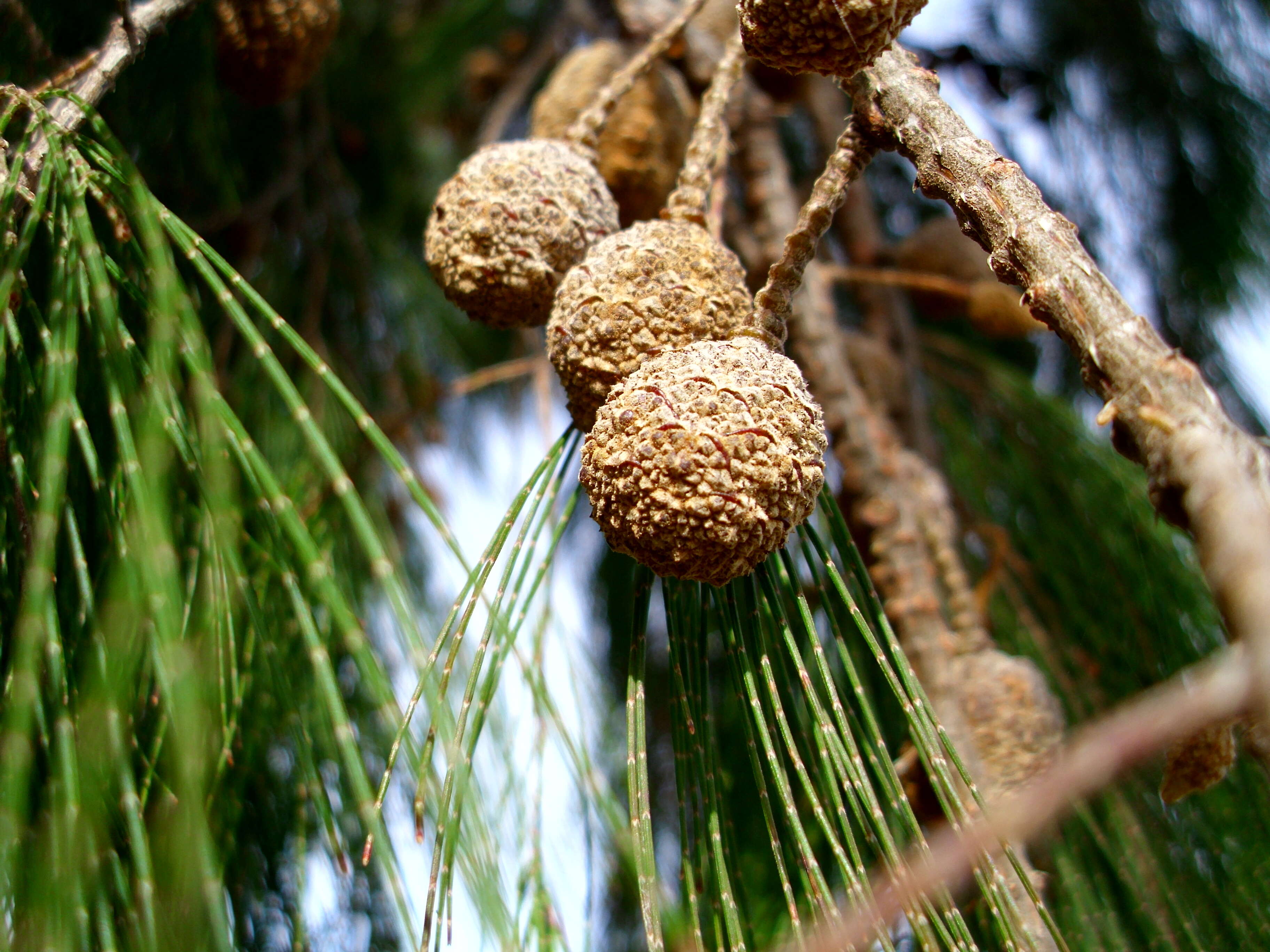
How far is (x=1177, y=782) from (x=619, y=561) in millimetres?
1022

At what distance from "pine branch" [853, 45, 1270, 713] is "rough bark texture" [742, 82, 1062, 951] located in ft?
0.66

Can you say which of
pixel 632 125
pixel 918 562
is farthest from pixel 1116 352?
pixel 632 125

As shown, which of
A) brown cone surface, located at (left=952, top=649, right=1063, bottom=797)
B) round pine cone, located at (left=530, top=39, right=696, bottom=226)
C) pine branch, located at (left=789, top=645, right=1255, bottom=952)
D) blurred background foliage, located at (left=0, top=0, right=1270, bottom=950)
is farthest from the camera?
round pine cone, located at (left=530, top=39, right=696, bottom=226)


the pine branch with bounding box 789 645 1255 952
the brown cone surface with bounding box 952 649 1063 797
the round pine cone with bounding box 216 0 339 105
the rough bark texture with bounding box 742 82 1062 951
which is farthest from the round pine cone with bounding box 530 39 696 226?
the pine branch with bounding box 789 645 1255 952

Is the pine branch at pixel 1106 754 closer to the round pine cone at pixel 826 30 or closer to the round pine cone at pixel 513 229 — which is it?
the round pine cone at pixel 826 30

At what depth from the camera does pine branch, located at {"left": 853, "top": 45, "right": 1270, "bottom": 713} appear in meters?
0.33

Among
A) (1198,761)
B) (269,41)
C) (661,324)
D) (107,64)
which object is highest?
(269,41)

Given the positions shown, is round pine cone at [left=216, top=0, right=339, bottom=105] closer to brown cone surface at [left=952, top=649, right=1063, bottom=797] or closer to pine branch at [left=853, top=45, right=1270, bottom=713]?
pine branch at [left=853, top=45, right=1270, bottom=713]

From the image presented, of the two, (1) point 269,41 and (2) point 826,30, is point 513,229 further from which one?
(1) point 269,41

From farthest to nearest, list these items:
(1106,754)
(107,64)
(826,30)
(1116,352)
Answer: (107,64), (826,30), (1116,352), (1106,754)

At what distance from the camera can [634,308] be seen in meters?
0.59

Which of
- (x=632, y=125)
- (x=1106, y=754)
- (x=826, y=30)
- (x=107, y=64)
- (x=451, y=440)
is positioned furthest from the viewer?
(x=451, y=440)

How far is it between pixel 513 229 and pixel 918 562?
525 millimetres

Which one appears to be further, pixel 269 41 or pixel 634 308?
pixel 269 41
